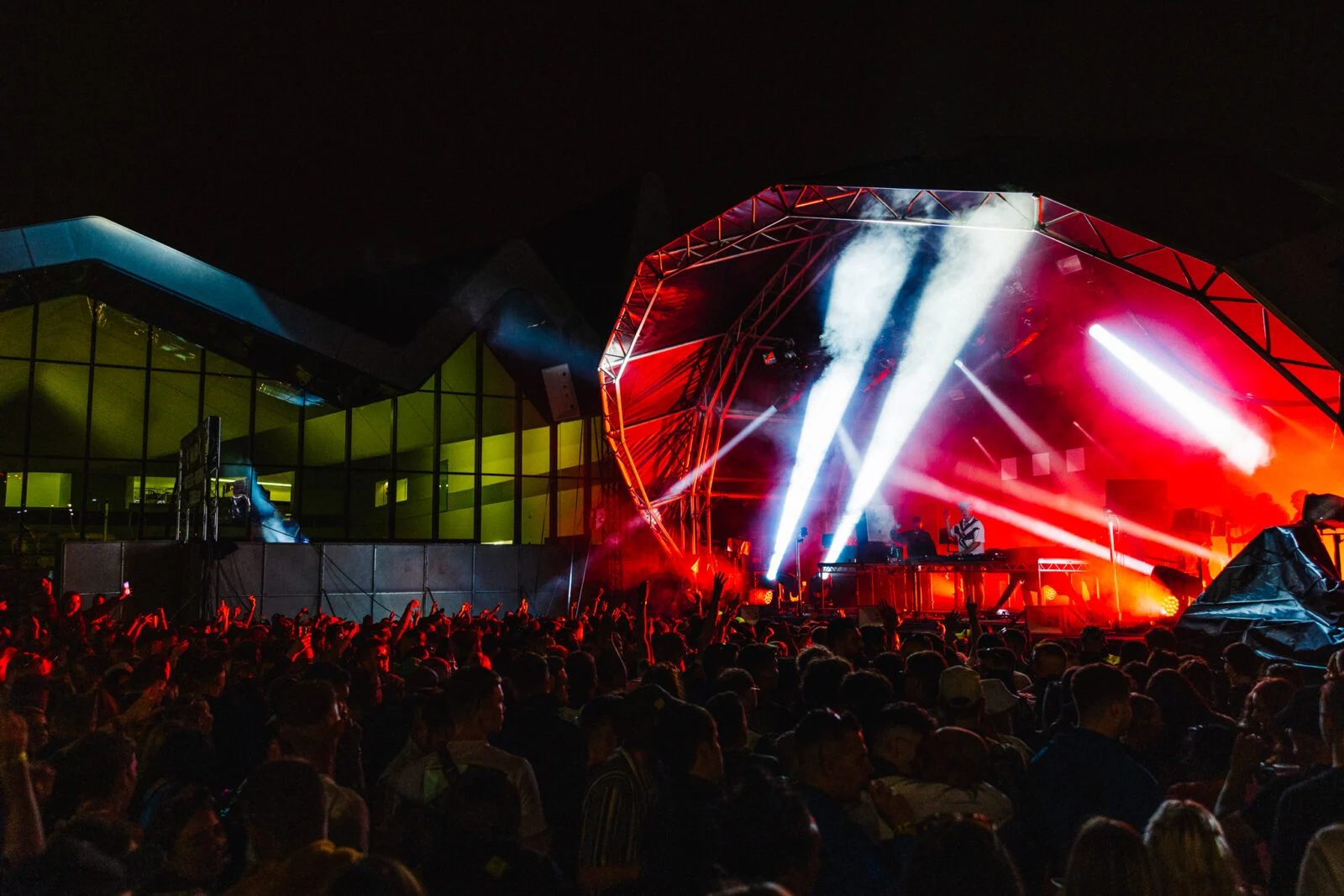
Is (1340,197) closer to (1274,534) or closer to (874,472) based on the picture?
(1274,534)

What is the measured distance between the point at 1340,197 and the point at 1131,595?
36.8 feet

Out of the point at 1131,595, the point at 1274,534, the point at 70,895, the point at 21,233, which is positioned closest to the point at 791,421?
the point at 1131,595

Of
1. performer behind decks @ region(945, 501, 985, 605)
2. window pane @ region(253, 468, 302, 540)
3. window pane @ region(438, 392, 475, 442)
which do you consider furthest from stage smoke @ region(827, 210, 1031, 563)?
window pane @ region(253, 468, 302, 540)

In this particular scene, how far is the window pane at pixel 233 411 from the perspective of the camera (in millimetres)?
25031


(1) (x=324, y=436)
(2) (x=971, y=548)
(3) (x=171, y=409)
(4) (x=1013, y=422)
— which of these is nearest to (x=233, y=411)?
(3) (x=171, y=409)

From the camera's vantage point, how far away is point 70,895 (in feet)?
7.29

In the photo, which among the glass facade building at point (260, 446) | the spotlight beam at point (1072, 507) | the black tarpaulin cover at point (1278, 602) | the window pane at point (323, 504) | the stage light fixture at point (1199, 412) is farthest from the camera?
the window pane at point (323, 504)

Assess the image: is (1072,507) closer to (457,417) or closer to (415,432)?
(457,417)

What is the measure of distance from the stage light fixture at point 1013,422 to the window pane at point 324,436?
1672cm

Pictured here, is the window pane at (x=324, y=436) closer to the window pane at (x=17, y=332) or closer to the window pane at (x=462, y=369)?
the window pane at (x=462, y=369)

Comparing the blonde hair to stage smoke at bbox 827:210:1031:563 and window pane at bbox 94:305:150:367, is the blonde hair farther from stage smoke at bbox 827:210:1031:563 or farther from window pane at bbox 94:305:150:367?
window pane at bbox 94:305:150:367

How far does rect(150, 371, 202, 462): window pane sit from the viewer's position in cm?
2419

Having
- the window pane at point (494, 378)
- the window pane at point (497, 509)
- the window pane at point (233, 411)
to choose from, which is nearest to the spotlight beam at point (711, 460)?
the window pane at point (497, 509)

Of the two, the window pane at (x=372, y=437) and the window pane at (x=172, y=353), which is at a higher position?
the window pane at (x=172, y=353)
